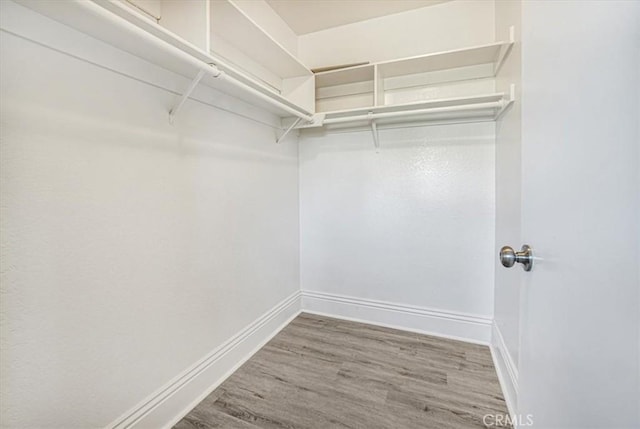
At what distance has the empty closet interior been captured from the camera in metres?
0.99

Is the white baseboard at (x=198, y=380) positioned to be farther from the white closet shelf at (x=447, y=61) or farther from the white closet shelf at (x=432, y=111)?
the white closet shelf at (x=447, y=61)

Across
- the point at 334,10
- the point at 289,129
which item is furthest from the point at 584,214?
the point at 334,10

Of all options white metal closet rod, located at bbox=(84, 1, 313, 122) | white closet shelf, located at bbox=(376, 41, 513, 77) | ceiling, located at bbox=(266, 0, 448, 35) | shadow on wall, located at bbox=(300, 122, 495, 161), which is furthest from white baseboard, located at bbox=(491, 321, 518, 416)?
ceiling, located at bbox=(266, 0, 448, 35)

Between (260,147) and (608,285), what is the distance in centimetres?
200

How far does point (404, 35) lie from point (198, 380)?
278cm

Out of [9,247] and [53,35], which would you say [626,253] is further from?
A: [53,35]

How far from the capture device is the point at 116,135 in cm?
120

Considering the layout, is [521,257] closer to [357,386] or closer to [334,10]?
[357,386]

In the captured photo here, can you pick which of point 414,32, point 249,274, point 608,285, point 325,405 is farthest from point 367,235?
point 608,285

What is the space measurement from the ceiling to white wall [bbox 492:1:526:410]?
2.28ft

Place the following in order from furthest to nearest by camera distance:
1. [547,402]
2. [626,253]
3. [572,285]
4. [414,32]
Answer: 1. [414,32]
2. [547,402]
3. [572,285]
4. [626,253]

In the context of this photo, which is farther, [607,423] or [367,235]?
[367,235]

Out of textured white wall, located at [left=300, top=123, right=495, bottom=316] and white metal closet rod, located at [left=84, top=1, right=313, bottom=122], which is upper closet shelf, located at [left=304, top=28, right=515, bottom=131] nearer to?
textured white wall, located at [left=300, top=123, right=495, bottom=316]

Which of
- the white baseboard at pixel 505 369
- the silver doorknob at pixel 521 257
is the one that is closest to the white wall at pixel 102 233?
the silver doorknob at pixel 521 257
